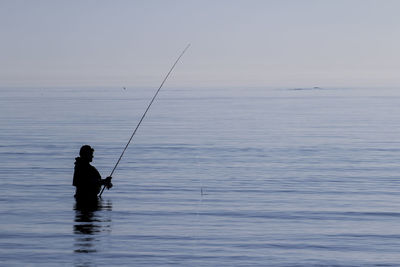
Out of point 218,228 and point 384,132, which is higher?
point 384,132

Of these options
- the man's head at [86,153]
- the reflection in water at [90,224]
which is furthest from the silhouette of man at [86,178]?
the reflection in water at [90,224]

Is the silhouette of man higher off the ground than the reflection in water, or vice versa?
the silhouette of man

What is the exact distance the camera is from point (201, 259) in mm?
9516

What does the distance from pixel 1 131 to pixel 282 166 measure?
1975cm

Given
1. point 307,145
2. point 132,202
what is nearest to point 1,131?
point 307,145

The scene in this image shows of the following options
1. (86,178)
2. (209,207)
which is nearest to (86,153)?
(86,178)

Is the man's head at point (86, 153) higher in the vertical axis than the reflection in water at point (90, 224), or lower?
higher

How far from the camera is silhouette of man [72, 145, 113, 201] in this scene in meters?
13.0

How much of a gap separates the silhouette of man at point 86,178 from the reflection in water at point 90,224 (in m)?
0.25

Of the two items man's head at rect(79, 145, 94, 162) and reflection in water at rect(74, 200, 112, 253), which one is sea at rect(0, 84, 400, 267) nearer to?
reflection in water at rect(74, 200, 112, 253)

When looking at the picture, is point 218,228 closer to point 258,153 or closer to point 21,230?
point 21,230

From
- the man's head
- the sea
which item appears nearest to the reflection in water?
the sea

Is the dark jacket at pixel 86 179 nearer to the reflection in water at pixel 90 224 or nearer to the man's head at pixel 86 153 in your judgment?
the man's head at pixel 86 153

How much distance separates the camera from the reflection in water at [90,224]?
10.4m
